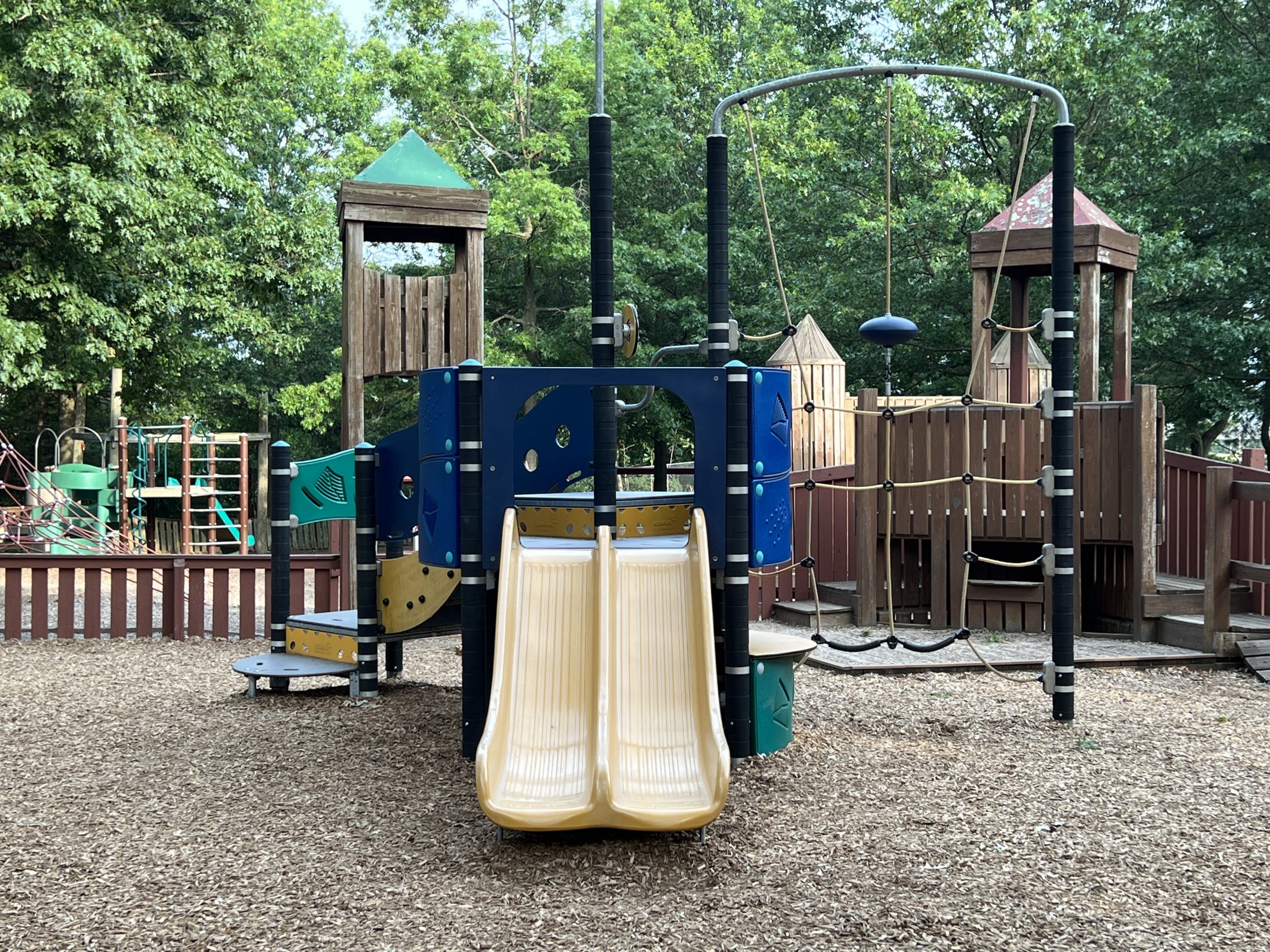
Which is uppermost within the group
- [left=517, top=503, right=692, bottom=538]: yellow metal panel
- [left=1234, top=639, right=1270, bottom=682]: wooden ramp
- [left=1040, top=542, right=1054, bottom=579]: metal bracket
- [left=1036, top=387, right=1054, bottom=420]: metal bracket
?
[left=1036, top=387, right=1054, bottom=420]: metal bracket

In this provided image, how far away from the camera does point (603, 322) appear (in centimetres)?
496

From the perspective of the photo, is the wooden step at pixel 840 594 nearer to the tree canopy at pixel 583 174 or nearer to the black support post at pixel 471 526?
the black support post at pixel 471 526

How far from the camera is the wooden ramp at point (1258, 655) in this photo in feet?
25.2

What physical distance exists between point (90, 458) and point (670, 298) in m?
13.0

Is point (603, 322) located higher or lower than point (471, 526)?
higher

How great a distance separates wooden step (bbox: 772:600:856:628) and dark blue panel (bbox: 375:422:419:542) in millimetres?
3960

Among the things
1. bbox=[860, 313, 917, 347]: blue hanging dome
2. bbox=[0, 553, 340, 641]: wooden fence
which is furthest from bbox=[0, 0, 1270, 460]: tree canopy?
bbox=[860, 313, 917, 347]: blue hanging dome

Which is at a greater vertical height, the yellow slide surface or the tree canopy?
the tree canopy

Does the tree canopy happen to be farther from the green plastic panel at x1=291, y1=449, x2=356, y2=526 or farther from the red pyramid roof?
the green plastic panel at x1=291, y1=449, x2=356, y2=526

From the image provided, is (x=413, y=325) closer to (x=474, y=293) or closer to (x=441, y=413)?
(x=474, y=293)

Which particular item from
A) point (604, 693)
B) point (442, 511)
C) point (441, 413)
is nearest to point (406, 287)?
point (441, 413)

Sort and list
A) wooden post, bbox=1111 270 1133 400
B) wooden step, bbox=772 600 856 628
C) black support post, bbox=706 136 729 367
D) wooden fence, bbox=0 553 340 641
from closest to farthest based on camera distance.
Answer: black support post, bbox=706 136 729 367 < wooden fence, bbox=0 553 340 641 < wooden step, bbox=772 600 856 628 < wooden post, bbox=1111 270 1133 400

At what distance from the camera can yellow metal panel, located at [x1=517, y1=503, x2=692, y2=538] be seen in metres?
5.38

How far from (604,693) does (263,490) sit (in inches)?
870
